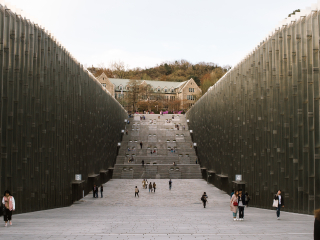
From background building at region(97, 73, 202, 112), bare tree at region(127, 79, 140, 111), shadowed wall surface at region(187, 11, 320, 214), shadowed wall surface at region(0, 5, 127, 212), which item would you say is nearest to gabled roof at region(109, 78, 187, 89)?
background building at region(97, 73, 202, 112)

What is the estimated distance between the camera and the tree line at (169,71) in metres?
148

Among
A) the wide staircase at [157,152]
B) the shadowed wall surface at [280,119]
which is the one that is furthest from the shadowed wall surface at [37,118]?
the wide staircase at [157,152]

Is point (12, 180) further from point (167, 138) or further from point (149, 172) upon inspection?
point (167, 138)

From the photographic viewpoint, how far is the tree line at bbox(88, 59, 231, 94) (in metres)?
148

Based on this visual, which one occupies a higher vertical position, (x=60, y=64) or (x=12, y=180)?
(x=60, y=64)

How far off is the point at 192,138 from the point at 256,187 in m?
39.6

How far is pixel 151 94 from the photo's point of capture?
399ft

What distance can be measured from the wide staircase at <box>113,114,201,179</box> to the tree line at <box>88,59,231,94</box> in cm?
6682

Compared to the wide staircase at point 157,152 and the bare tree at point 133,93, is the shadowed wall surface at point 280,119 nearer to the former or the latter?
the wide staircase at point 157,152

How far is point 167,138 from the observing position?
62.4 meters

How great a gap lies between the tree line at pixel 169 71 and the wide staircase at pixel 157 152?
219 ft

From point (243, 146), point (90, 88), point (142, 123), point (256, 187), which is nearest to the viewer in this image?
point (256, 187)

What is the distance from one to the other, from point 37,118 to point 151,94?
10272 centimetres

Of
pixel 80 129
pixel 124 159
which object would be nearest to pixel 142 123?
pixel 124 159
